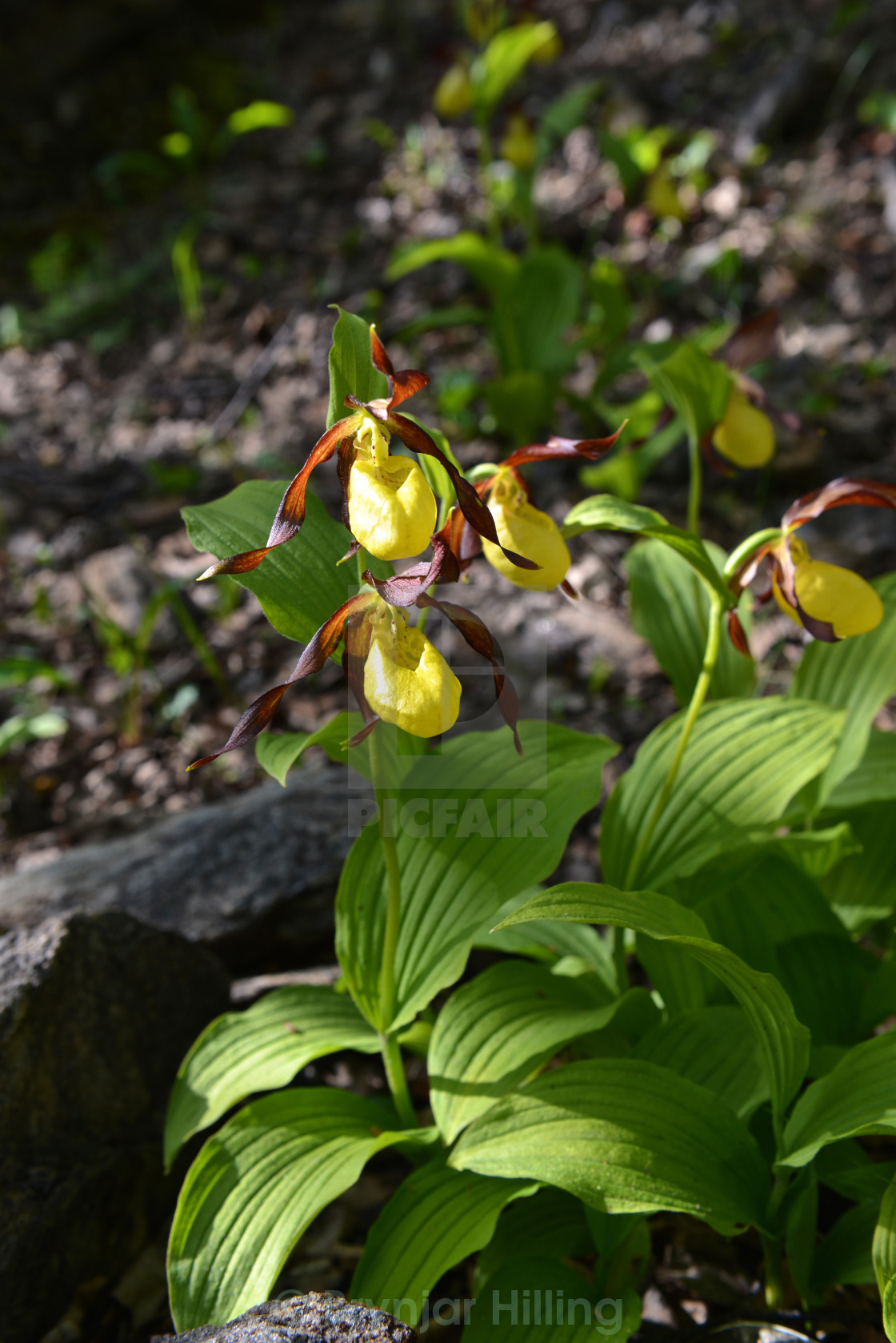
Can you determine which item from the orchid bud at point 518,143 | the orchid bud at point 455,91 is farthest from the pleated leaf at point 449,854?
the orchid bud at point 455,91

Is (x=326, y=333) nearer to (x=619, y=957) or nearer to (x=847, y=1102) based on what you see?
(x=619, y=957)

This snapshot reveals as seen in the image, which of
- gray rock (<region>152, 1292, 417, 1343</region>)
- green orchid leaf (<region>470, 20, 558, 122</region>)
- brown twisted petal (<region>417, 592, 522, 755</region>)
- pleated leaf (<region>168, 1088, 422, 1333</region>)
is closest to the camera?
gray rock (<region>152, 1292, 417, 1343</region>)

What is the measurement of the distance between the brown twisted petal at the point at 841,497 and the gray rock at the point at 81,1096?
1354 mm

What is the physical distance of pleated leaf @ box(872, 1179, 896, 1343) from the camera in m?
1.00

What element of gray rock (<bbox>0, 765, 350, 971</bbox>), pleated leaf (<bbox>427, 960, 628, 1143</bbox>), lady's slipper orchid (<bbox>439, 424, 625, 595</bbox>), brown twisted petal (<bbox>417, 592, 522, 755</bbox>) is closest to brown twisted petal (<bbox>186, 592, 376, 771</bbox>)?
brown twisted petal (<bbox>417, 592, 522, 755</bbox>)

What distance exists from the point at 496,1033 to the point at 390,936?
0.76ft

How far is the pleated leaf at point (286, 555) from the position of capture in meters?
1.26

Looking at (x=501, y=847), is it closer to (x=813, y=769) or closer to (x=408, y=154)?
(x=813, y=769)

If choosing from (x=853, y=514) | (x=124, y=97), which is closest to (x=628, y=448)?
(x=853, y=514)

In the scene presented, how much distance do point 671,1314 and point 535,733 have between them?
925 millimetres

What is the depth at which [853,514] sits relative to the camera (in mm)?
2879

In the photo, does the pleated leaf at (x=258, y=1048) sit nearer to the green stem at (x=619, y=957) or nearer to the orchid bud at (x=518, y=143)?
the green stem at (x=619, y=957)

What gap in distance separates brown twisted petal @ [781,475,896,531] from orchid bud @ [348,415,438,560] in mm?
584

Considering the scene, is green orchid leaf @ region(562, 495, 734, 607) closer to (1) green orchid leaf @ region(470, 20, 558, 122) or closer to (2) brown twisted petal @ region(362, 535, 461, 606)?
(2) brown twisted petal @ region(362, 535, 461, 606)
